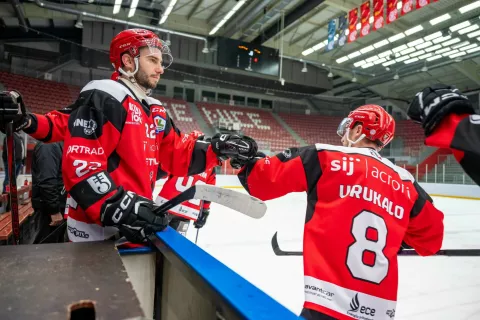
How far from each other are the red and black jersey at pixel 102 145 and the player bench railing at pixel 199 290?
291 millimetres

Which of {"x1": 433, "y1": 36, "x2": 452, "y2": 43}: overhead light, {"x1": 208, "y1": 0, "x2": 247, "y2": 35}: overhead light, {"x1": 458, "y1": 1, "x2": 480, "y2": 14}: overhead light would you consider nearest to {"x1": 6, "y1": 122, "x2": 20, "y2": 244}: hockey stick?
{"x1": 208, "y1": 0, "x2": 247, "y2": 35}: overhead light

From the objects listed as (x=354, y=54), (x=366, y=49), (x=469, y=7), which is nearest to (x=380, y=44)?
(x=366, y=49)

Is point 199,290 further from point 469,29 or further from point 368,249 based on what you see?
point 469,29

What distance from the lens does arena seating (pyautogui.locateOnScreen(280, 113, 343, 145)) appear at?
58.3ft

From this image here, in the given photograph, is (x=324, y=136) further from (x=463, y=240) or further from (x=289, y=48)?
(x=463, y=240)

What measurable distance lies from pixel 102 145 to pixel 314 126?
18404mm

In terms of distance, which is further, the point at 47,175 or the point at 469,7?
the point at 469,7

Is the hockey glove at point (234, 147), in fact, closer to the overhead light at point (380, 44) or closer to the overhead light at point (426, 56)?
the overhead light at point (380, 44)

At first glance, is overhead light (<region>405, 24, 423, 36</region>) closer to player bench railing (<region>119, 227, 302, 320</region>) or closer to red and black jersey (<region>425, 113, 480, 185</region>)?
red and black jersey (<region>425, 113, 480, 185</region>)

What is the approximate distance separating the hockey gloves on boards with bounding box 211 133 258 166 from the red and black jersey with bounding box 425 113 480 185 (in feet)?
2.44

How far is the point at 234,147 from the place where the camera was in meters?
1.35

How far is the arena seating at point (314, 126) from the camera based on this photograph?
17.8 meters

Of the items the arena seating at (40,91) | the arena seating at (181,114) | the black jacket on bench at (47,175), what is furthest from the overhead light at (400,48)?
the black jacket on bench at (47,175)

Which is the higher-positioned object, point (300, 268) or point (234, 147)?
point (234, 147)
